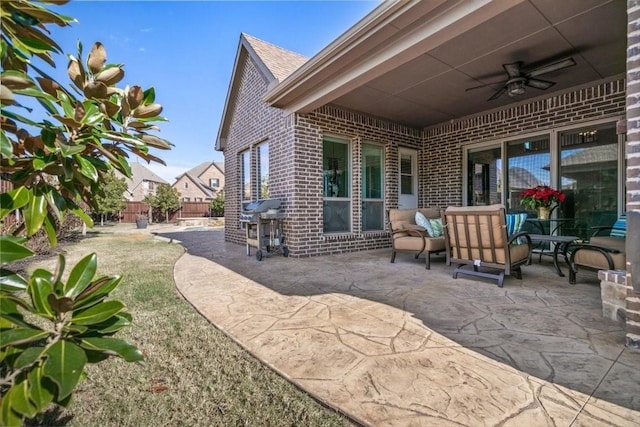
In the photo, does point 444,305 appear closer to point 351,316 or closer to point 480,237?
point 351,316

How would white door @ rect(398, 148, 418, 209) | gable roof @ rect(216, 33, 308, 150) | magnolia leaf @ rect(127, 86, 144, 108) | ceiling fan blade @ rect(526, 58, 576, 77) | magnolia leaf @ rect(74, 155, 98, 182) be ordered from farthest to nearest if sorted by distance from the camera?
white door @ rect(398, 148, 418, 209)
gable roof @ rect(216, 33, 308, 150)
ceiling fan blade @ rect(526, 58, 576, 77)
magnolia leaf @ rect(127, 86, 144, 108)
magnolia leaf @ rect(74, 155, 98, 182)

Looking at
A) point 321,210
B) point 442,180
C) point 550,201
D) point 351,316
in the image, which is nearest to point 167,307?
point 351,316

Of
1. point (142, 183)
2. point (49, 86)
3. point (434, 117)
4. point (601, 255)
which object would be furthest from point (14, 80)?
point (142, 183)

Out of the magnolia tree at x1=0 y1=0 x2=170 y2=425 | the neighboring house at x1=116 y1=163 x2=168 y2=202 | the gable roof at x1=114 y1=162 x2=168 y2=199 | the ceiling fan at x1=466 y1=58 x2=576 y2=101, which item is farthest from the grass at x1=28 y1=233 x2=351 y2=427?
the gable roof at x1=114 y1=162 x2=168 y2=199

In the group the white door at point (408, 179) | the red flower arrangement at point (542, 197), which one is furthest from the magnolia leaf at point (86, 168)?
the white door at point (408, 179)

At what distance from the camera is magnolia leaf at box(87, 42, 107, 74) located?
968mm

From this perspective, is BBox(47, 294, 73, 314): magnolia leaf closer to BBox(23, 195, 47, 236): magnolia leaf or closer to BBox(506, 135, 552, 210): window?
BBox(23, 195, 47, 236): magnolia leaf

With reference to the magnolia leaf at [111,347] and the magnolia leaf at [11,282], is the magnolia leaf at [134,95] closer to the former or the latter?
the magnolia leaf at [11,282]

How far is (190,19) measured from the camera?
4121 mm

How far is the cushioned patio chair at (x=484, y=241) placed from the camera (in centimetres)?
355

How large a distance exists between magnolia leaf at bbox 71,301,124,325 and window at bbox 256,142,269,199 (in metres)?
6.00

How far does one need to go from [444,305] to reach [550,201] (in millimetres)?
3481

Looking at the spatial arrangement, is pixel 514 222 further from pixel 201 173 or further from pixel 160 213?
pixel 201 173

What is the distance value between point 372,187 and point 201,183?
32.6 metres
